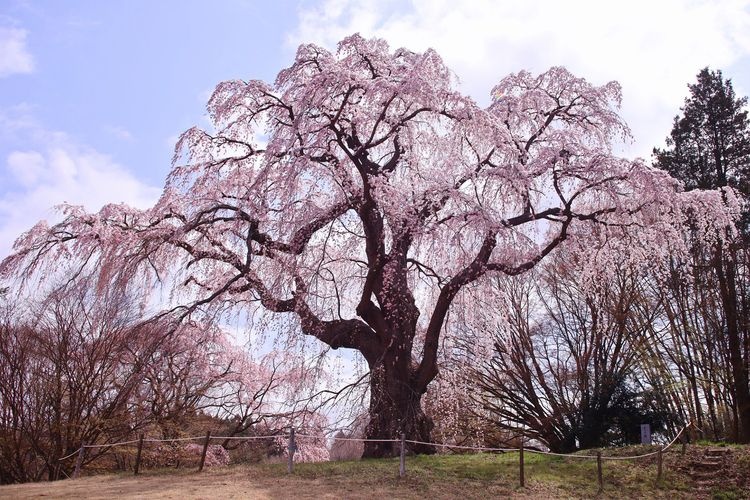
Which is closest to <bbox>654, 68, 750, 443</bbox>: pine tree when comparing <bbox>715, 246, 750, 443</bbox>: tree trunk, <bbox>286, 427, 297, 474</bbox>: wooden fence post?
<bbox>715, 246, 750, 443</bbox>: tree trunk

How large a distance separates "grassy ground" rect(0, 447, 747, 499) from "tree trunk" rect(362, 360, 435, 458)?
49 cm

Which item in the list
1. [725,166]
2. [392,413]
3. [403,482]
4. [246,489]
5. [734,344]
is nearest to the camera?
[246,489]

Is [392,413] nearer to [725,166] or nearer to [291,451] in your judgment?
[291,451]

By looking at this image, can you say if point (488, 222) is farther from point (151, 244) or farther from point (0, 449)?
point (0, 449)

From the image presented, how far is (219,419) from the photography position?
17484mm

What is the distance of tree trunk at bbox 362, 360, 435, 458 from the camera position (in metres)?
11.7

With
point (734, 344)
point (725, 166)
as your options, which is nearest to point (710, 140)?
point (725, 166)

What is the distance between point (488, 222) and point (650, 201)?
10.3 feet

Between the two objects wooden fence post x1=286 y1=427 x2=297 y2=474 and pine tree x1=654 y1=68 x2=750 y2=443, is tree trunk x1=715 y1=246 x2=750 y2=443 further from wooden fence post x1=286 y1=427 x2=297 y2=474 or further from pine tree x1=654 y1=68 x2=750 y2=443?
wooden fence post x1=286 y1=427 x2=297 y2=474

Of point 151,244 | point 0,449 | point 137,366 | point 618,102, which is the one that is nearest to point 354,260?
point 151,244

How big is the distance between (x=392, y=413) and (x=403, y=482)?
5.75 feet

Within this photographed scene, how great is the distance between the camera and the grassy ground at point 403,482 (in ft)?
32.0

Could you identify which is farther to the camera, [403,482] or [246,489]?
[403,482]

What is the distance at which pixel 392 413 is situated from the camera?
466 inches
